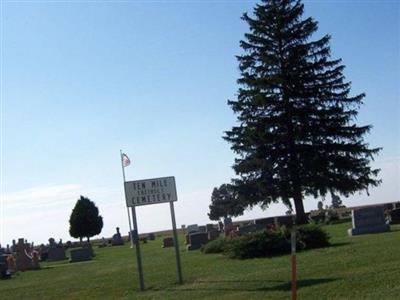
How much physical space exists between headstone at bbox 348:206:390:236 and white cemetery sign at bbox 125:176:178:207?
11.2m

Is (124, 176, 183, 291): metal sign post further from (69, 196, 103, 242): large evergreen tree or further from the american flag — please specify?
(69, 196, 103, 242): large evergreen tree

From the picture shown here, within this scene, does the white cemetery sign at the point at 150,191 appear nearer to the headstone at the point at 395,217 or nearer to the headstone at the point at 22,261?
the headstone at the point at 395,217

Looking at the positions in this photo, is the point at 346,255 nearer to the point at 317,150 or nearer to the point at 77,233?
the point at 317,150

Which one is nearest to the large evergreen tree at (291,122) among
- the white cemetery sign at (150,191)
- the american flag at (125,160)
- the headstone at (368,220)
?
the american flag at (125,160)

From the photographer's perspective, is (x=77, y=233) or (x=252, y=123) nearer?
(x=252, y=123)

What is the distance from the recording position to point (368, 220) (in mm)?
26516

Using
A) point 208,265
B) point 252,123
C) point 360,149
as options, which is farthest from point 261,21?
point 208,265

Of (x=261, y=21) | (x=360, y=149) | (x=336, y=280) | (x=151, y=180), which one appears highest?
(x=261, y=21)

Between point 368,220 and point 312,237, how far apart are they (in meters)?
5.41

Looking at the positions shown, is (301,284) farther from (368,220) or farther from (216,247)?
(368,220)

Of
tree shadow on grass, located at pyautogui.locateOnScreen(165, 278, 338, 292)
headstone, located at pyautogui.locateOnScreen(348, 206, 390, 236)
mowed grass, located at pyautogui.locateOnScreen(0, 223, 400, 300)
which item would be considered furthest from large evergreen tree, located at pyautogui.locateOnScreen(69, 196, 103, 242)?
tree shadow on grass, located at pyautogui.locateOnScreen(165, 278, 338, 292)

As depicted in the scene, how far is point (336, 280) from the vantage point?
12875 millimetres

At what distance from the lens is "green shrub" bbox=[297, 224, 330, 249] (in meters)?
21.8

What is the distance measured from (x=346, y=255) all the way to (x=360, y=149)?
27.6m
